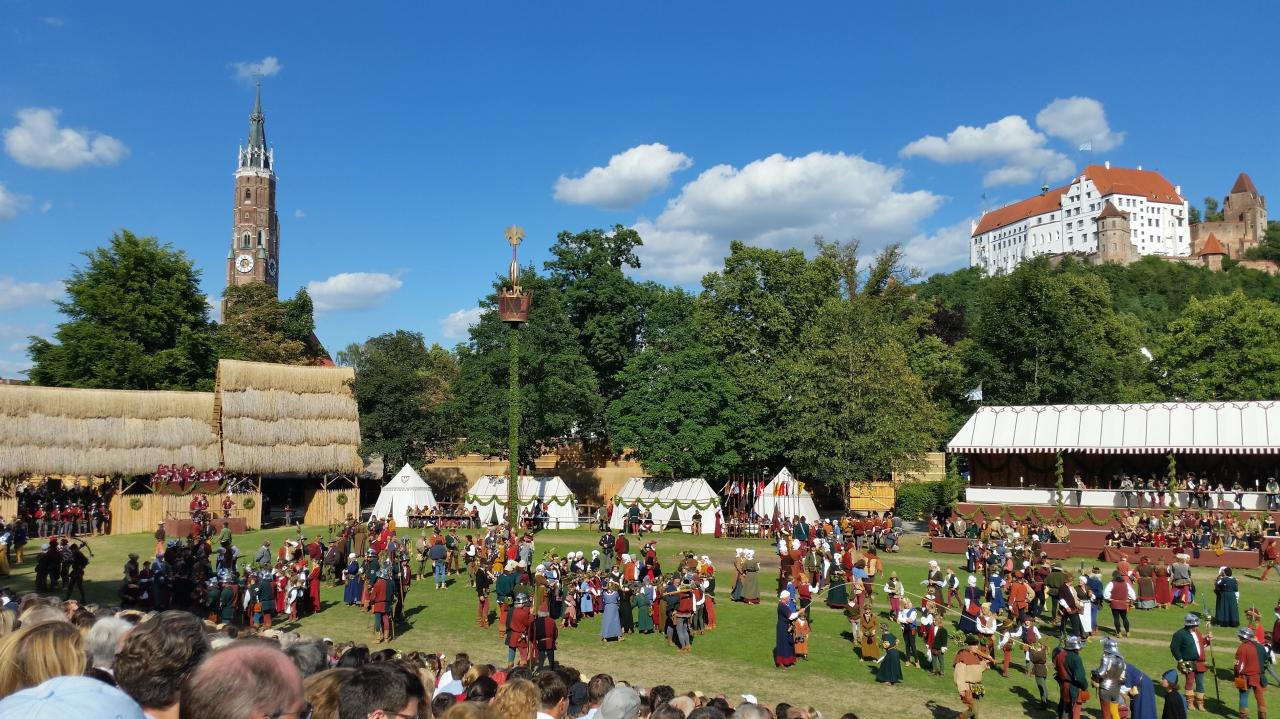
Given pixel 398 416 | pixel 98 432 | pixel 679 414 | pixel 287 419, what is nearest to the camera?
pixel 98 432

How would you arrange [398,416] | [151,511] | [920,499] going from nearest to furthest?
[151,511], [920,499], [398,416]

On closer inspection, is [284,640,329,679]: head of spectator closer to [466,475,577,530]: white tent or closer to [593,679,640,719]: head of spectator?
[593,679,640,719]: head of spectator

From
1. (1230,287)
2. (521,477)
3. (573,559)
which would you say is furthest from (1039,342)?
(1230,287)

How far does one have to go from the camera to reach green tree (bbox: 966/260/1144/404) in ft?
154

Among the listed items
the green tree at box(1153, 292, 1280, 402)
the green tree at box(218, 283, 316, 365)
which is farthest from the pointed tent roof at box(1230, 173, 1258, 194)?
the green tree at box(218, 283, 316, 365)

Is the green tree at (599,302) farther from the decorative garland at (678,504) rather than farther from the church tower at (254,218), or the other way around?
the church tower at (254,218)

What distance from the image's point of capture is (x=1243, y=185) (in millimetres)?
139500

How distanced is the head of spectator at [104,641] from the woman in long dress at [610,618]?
39.1ft

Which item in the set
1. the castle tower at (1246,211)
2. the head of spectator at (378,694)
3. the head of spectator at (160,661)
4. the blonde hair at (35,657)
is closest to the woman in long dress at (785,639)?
the head of spectator at (378,694)

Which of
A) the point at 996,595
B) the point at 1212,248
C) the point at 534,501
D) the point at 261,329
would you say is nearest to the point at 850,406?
the point at 534,501

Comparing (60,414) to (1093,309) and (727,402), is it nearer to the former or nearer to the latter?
(727,402)

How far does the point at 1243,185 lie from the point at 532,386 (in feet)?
473

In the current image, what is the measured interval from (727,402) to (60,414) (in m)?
29.8

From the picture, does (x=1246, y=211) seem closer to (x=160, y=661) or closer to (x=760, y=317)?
(x=760, y=317)
